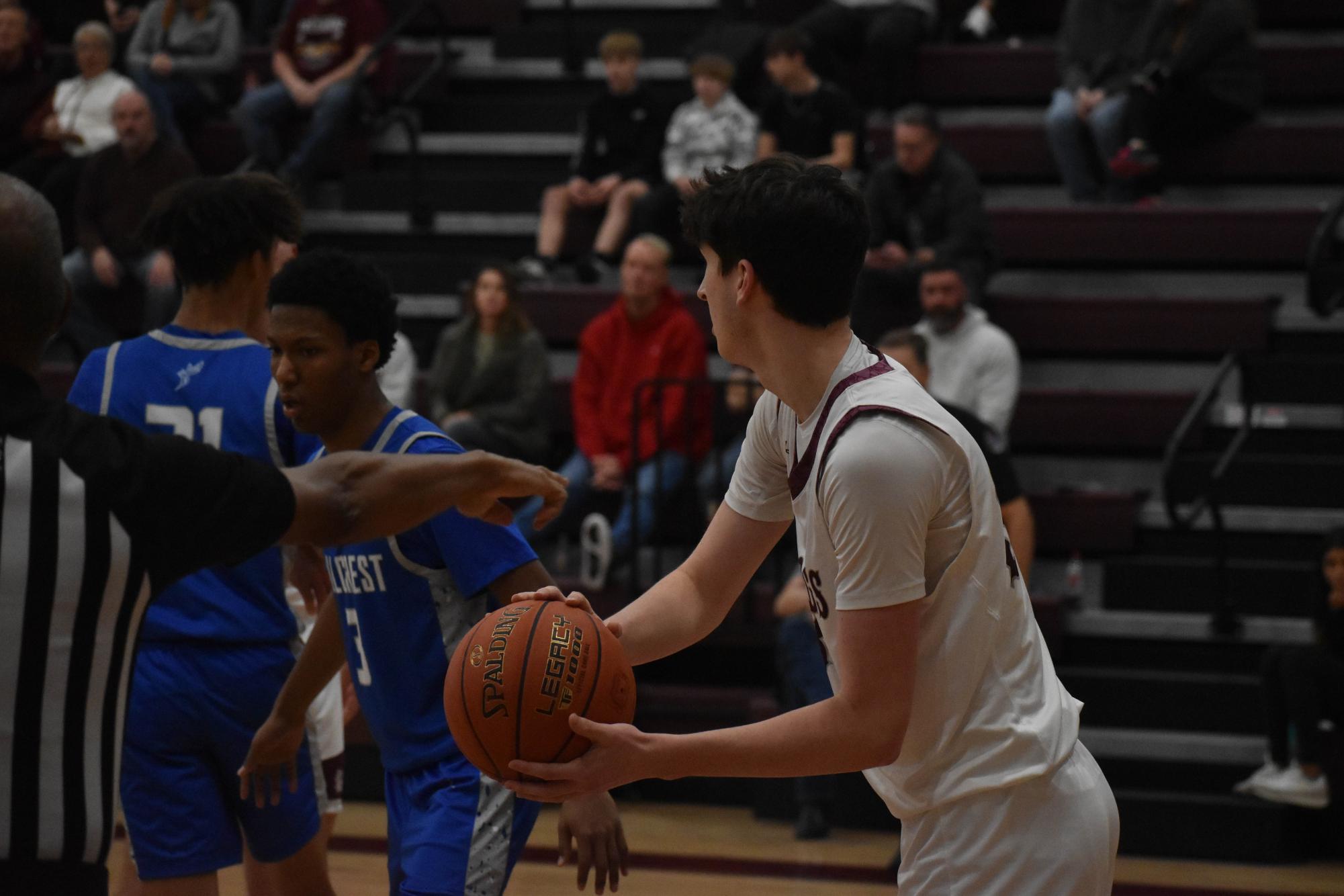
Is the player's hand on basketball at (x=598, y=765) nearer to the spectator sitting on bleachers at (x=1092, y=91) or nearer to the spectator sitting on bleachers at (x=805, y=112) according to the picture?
the spectator sitting on bleachers at (x=805, y=112)

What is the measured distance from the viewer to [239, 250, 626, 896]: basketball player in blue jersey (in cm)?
312

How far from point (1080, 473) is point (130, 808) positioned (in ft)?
19.0

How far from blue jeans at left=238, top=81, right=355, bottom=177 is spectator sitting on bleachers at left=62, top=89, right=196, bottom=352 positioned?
76 cm

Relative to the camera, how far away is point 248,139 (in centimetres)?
1053

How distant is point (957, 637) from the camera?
2.44 m

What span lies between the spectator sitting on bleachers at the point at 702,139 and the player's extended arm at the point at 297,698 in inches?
240

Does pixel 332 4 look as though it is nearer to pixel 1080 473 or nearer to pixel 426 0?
pixel 426 0

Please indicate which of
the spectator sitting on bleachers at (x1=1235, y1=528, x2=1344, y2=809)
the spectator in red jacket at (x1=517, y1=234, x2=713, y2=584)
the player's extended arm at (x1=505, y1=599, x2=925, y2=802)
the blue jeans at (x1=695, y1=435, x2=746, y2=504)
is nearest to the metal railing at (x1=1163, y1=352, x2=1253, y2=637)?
the spectator sitting on bleachers at (x1=1235, y1=528, x2=1344, y2=809)

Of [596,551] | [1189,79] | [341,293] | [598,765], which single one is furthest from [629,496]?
[598,765]

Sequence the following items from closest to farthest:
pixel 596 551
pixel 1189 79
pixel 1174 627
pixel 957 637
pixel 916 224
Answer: pixel 957 637 → pixel 1174 627 → pixel 596 551 → pixel 916 224 → pixel 1189 79

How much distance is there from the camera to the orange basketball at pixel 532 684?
251 cm

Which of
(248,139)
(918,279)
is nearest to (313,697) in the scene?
(918,279)

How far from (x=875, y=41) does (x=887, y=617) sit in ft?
26.8

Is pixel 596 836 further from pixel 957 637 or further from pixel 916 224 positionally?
pixel 916 224
